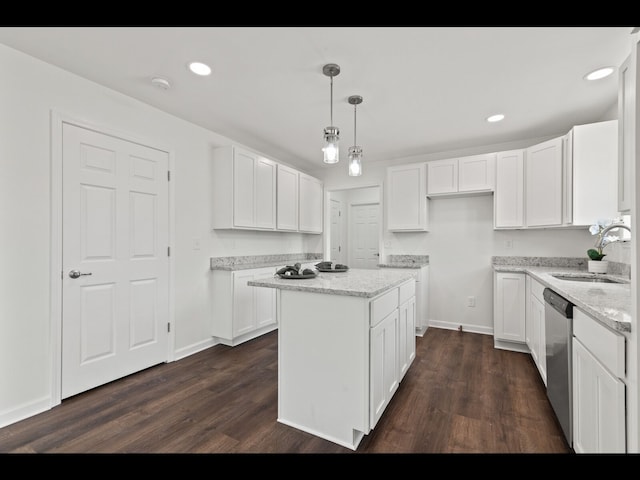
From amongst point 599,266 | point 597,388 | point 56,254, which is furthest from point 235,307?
point 599,266

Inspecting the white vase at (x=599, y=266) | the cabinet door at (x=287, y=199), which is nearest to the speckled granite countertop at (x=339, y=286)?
the white vase at (x=599, y=266)

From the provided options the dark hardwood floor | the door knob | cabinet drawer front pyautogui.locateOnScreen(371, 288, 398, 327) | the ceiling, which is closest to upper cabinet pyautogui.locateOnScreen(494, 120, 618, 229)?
the ceiling

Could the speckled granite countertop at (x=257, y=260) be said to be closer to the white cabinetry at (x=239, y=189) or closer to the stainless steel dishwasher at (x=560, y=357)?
the white cabinetry at (x=239, y=189)

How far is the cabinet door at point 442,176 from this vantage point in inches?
151

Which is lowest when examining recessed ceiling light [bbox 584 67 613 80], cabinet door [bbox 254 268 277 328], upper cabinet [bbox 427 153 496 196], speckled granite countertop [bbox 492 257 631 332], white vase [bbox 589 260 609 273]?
cabinet door [bbox 254 268 277 328]

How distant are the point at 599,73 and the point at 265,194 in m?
3.31

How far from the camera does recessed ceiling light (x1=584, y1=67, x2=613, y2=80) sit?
2.14 m

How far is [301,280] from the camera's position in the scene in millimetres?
2023

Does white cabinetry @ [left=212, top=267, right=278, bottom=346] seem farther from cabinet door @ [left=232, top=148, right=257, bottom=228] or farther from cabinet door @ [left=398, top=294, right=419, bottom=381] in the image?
cabinet door @ [left=398, top=294, right=419, bottom=381]

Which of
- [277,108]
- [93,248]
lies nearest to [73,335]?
[93,248]

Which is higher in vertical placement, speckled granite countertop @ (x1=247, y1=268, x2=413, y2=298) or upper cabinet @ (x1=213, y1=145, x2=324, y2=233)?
upper cabinet @ (x1=213, y1=145, x2=324, y2=233)

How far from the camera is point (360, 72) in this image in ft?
7.17

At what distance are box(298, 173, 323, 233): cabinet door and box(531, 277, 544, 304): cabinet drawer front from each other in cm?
298
